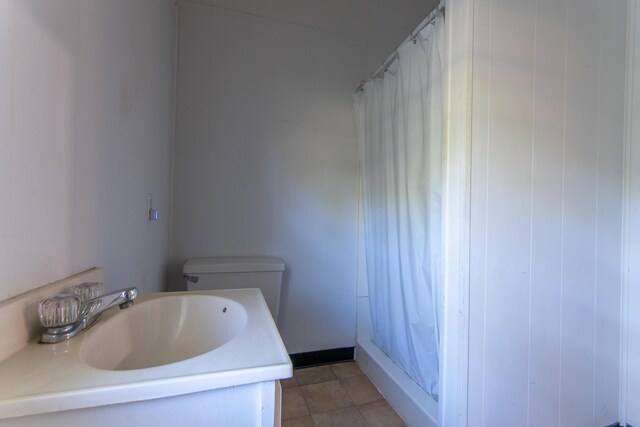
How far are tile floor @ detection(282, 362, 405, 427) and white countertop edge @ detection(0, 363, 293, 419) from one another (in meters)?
1.19

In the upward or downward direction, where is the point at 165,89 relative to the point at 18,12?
upward

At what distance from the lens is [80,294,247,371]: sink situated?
0.69 m

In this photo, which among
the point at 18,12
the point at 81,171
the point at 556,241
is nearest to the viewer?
the point at 18,12

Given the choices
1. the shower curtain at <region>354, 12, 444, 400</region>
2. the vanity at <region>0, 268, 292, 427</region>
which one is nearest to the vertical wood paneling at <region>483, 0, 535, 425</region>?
the shower curtain at <region>354, 12, 444, 400</region>

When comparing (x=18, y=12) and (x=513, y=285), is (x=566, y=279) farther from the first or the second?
(x=18, y=12)

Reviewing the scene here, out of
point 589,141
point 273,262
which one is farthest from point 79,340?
point 589,141

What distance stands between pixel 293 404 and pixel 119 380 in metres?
1.37

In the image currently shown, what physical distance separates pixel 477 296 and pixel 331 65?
1.79 meters

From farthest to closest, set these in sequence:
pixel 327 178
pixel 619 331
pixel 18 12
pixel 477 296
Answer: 1. pixel 327 178
2. pixel 619 331
3. pixel 477 296
4. pixel 18 12

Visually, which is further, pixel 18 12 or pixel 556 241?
pixel 556 241

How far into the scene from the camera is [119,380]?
0.44m

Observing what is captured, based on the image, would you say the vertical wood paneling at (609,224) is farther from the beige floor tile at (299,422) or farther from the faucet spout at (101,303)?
the faucet spout at (101,303)

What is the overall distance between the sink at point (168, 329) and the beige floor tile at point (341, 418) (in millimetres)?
960

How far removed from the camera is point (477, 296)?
1.01 m
